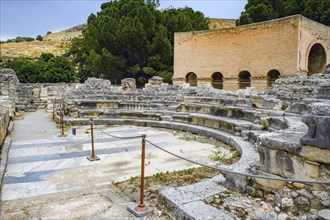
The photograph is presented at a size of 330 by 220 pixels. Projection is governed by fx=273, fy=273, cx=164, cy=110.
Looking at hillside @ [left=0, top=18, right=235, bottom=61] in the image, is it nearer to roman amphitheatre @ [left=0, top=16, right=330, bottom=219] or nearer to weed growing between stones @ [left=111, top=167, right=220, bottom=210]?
roman amphitheatre @ [left=0, top=16, right=330, bottom=219]

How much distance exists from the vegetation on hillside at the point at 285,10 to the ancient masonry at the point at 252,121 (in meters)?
16.7

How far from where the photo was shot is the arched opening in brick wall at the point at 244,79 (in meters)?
23.5

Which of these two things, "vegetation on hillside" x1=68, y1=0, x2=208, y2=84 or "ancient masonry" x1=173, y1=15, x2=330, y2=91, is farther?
"vegetation on hillside" x1=68, y1=0, x2=208, y2=84

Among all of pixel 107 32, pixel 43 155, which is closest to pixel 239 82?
pixel 107 32

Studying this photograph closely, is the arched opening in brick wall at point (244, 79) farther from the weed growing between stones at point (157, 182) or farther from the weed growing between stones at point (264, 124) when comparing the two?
the weed growing between stones at point (157, 182)

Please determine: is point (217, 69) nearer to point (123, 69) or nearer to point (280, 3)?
point (123, 69)

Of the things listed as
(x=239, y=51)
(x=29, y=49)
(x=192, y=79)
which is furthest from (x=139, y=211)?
(x=29, y=49)

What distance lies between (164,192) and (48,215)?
1.36 meters

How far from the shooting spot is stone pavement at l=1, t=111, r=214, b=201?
163 inches

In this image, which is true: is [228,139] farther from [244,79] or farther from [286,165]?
[244,79]

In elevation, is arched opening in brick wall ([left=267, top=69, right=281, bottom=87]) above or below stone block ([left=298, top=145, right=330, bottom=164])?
above

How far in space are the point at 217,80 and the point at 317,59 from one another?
344 inches

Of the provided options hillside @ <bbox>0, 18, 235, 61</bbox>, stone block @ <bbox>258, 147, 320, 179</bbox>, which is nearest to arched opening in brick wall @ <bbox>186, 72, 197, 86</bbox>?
hillside @ <bbox>0, 18, 235, 61</bbox>

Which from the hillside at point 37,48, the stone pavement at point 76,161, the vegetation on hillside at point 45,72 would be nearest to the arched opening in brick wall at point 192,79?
the vegetation on hillside at point 45,72
